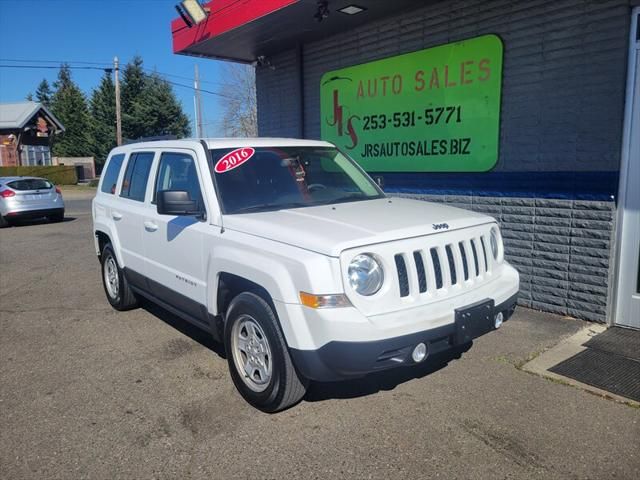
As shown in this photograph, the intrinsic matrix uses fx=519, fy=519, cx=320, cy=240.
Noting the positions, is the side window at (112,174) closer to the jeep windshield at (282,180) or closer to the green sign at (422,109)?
the jeep windshield at (282,180)

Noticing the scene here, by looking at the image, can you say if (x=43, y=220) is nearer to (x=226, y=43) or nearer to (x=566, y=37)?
(x=226, y=43)

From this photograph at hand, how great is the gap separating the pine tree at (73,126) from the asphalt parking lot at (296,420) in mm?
50674

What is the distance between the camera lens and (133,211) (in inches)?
208

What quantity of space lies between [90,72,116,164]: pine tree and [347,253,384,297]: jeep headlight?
5004 centimetres

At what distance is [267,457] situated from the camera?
10.1ft

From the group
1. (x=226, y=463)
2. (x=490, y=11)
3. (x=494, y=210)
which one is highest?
(x=490, y=11)

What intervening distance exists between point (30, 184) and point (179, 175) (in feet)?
43.1

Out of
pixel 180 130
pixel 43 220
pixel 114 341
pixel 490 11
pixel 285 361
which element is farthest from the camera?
pixel 180 130

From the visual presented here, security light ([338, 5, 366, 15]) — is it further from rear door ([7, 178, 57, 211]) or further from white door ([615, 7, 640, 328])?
rear door ([7, 178, 57, 211])

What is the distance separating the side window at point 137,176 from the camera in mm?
5230

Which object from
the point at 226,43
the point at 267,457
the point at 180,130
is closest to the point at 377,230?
the point at 267,457

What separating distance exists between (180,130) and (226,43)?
41929mm

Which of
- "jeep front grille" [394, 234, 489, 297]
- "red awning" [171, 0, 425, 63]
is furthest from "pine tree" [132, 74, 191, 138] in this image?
"jeep front grille" [394, 234, 489, 297]

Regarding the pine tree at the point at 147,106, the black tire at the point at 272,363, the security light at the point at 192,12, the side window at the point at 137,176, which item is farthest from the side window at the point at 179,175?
the pine tree at the point at 147,106
